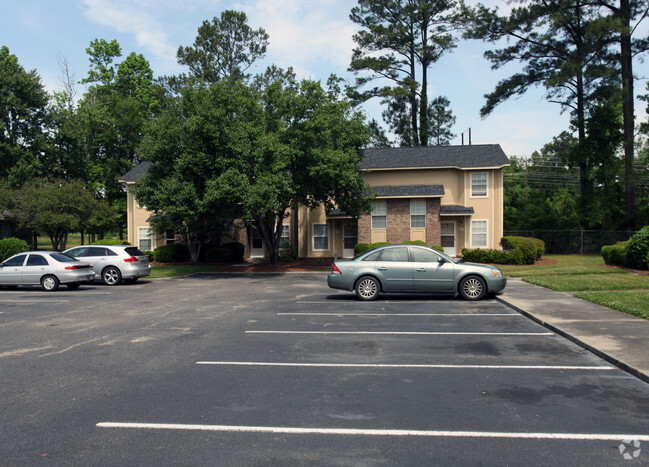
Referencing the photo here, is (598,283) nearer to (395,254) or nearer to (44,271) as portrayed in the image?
(395,254)

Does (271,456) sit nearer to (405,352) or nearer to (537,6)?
(405,352)

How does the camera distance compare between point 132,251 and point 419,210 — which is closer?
point 132,251

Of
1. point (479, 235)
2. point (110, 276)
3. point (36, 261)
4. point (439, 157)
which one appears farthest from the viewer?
point (439, 157)

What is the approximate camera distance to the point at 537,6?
35812 millimetres

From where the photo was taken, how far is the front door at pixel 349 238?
31.4 metres

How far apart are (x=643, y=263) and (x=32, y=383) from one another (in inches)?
827

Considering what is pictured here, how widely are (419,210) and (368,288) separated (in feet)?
51.8

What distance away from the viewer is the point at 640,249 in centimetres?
1930

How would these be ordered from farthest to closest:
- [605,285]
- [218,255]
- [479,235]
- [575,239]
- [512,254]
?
1. [575,239]
2. [479,235]
3. [218,255]
4. [512,254]
5. [605,285]

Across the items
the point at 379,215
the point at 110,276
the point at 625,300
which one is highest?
the point at 379,215

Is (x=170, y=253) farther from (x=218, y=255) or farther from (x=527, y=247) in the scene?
(x=527, y=247)

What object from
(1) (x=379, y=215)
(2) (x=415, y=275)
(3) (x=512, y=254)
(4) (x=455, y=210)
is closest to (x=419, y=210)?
(1) (x=379, y=215)

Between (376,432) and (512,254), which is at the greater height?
(512,254)

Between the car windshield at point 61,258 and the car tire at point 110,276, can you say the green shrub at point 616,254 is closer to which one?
the car tire at point 110,276
